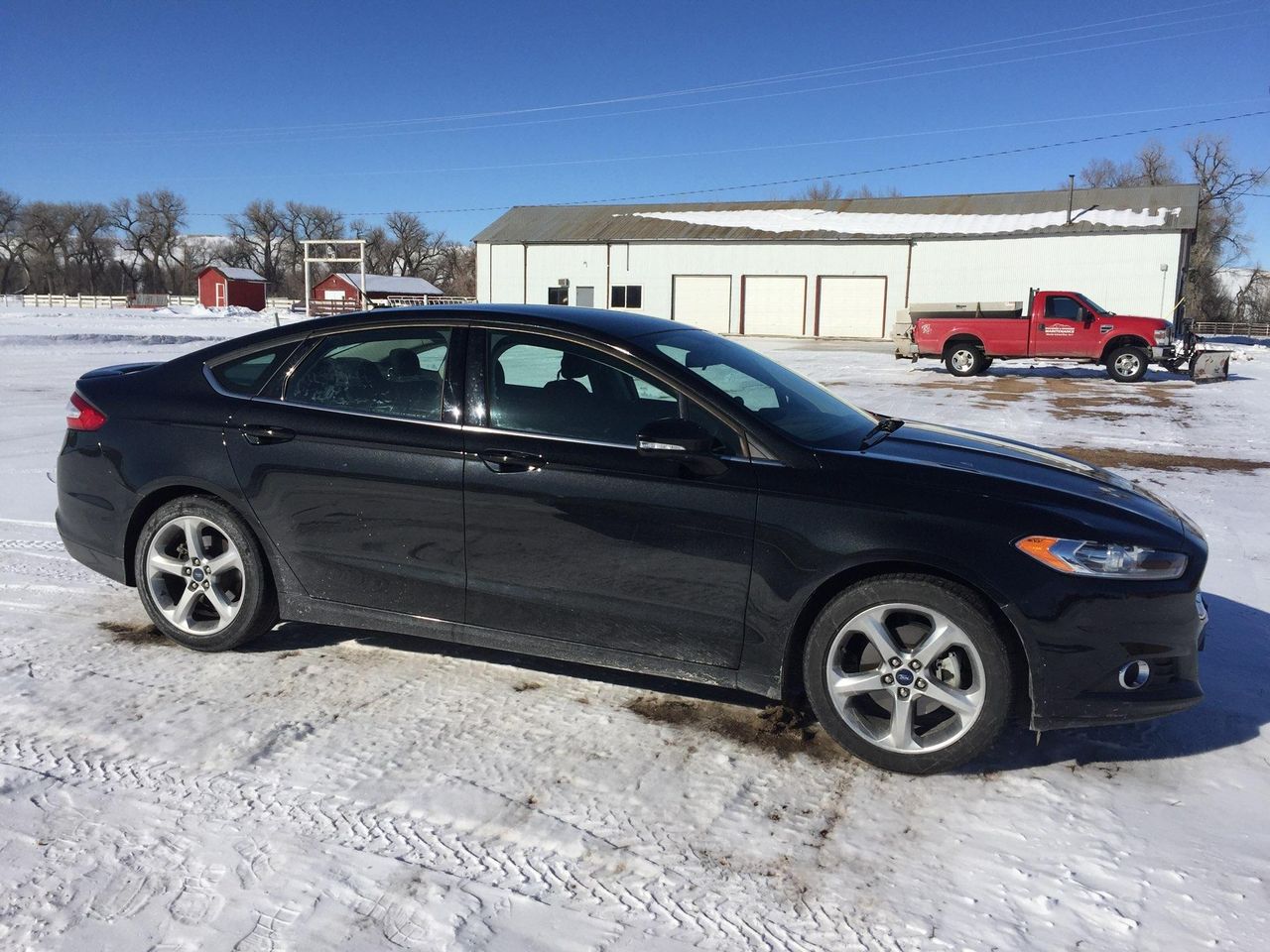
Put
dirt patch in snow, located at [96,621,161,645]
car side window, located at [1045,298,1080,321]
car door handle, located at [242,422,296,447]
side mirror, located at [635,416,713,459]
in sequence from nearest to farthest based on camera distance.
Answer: side mirror, located at [635,416,713,459] → car door handle, located at [242,422,296,447] → dirt patch in snow, located at [96,621,161,645] → car side window, located at [1045,298,1080,321]

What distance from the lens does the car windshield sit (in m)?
3.70

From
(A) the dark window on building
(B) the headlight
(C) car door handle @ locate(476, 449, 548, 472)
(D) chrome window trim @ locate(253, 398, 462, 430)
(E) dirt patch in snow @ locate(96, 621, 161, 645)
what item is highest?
(A) the dark window on building

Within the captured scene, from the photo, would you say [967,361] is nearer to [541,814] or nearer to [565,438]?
[565,438]

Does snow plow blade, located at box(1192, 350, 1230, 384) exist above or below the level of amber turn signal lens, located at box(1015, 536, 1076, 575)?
above

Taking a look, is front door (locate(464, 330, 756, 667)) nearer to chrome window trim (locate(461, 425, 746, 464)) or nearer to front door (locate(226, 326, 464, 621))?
chrome window trim (locate(461, 425, 746, 464))

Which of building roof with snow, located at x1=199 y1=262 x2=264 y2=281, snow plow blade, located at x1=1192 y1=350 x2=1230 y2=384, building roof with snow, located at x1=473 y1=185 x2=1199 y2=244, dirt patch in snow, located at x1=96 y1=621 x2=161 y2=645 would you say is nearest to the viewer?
dirt patch in snow, located at x1=96 y1=621 x2=161 y2=645

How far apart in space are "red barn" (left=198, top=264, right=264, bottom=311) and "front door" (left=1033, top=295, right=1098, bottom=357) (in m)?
69.0

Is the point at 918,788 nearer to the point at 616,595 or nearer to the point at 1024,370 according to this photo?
the point at 616,595

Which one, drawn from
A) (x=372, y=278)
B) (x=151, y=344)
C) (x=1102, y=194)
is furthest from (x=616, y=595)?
(x=372, y=278)

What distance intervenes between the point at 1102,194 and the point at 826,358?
23368mm

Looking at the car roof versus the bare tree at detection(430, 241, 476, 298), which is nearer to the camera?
the car roof

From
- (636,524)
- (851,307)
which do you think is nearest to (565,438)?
(636,524)

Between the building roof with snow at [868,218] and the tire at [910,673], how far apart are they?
3944 cm

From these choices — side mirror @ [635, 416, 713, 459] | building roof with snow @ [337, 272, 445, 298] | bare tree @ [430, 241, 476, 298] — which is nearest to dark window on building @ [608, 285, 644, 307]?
building roof with snow @ [337, 272, 445, 298]
